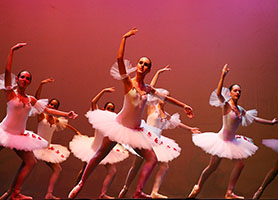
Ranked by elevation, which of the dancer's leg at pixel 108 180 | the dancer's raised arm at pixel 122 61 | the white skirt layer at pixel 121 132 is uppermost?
the dancer's raised arm at pixel 122 61

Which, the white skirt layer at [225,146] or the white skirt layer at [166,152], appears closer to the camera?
the white skirt layer at [225,146]

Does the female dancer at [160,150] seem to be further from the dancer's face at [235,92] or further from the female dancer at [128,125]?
the female dancer at [128,125]

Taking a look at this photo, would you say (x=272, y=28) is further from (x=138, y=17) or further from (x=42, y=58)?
(x=42, y=58)

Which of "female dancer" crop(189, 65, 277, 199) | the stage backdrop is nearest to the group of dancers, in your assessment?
"female dancer" crop(189, 65, 277, 199)

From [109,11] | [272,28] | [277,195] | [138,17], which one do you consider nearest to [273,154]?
[277,195]

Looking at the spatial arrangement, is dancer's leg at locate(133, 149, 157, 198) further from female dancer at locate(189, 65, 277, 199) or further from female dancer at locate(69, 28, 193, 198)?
female dancer at locate(189, 65, 277, 199)

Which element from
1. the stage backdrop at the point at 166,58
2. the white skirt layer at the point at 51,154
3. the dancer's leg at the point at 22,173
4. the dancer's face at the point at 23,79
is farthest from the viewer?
the stage backdrop at the point at 166,58

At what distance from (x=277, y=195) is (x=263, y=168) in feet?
1.83

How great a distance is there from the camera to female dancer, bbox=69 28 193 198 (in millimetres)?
3695

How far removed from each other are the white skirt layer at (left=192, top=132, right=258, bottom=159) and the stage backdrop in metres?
1.99

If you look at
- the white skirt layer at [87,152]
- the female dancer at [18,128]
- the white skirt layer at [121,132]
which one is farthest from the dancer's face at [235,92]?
the female dancer at [18,128]

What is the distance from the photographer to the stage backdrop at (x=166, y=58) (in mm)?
6645

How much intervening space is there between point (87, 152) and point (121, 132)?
5.61ft

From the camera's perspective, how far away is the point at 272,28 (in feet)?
23.4
